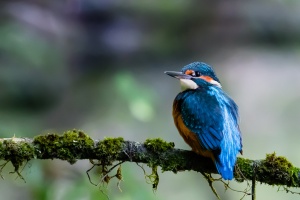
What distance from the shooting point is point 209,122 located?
135 inches

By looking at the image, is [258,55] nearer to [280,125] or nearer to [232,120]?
[280,125]

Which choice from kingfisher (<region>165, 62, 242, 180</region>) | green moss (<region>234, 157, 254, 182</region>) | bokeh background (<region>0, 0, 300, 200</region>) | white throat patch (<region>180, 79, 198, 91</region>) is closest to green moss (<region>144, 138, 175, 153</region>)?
kingfisher (<region>165, 62, 242, 180</region>)

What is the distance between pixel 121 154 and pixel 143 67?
5401mm

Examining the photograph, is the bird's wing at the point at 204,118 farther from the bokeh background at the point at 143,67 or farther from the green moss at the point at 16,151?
the bokeh background at the point at 143,67

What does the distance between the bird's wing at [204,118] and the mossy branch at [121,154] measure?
13 centimetres

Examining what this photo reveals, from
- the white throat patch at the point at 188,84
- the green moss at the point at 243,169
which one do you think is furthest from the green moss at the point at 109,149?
Result: the white throat patch at the point at 188,84

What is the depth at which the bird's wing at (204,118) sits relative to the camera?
11.0 ft

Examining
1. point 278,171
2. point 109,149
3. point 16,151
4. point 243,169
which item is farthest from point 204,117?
point 16,151

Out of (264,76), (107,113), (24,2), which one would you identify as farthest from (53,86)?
(264,76)

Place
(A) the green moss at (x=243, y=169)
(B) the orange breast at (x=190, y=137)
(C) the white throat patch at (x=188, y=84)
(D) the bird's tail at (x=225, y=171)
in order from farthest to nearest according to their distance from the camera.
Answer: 1. (C) the white throat patch at (x=188, y=84)
2. (B) the orange breast at (x=190, y=137)
3. (A) the green moss at (x=243, y=169)
4. (D) the bird's tail at (x=225, y=171)

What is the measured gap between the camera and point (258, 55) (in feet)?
27.2

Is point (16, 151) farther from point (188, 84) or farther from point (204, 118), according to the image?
point (188, 84)

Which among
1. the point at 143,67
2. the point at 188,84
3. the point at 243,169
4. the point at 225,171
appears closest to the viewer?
the point at 225,171

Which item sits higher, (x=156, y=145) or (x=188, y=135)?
(x=188, y=135)
